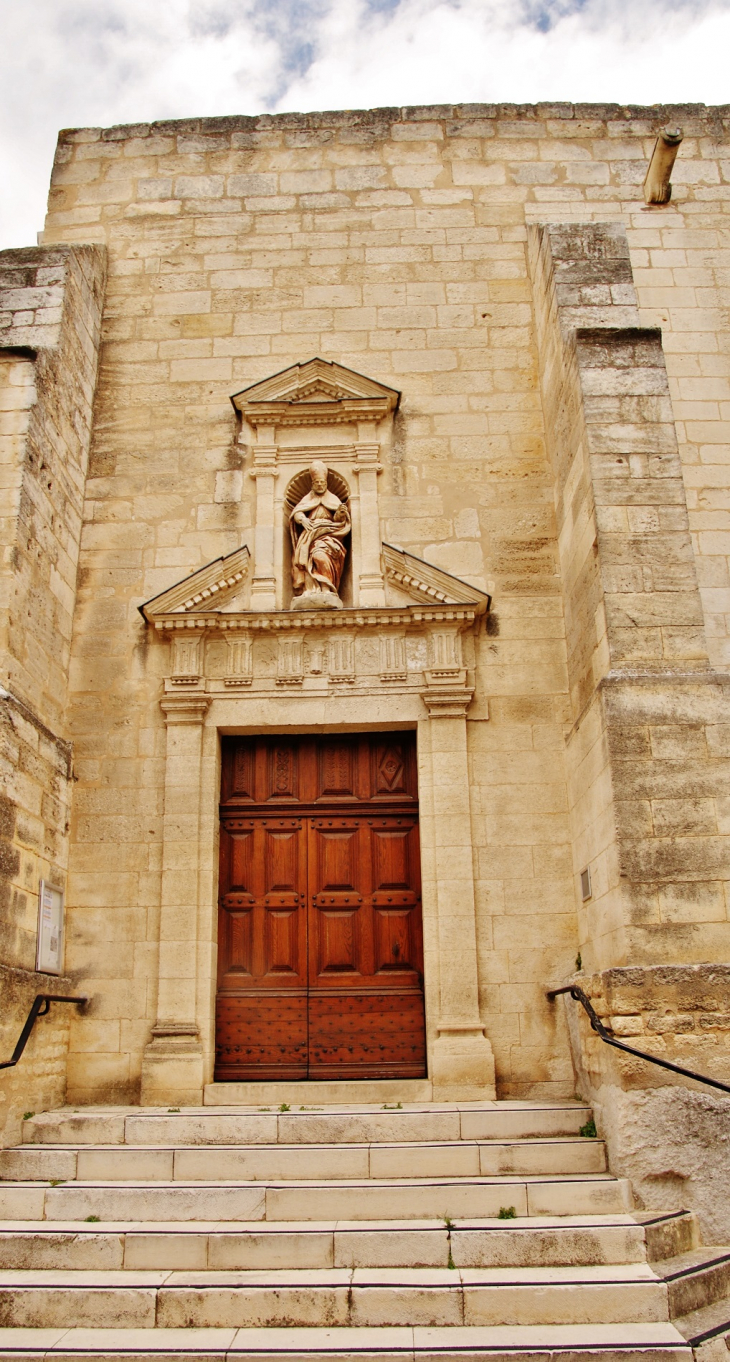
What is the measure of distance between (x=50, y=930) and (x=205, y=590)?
7.71ft

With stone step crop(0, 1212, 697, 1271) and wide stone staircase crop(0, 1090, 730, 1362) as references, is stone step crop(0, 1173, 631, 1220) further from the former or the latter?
stone step crop(0, 1212, 697, 1271)

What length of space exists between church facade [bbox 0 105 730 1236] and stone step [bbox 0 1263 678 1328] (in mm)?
873

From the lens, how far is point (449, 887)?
6.28 m

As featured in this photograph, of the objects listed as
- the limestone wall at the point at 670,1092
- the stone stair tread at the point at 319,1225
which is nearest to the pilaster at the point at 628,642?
the limestone wall at the point at 670,1092

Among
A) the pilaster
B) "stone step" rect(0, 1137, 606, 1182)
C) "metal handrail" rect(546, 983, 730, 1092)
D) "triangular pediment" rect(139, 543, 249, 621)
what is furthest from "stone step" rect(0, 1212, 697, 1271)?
"triangular pediment" rect(139, 543, 249, 621)

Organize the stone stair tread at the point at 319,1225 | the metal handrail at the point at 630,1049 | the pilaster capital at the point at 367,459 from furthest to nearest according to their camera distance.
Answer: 1. the pilaster capital at the point at 367,459
2. the metal handrail at the point at 630,1049
3. the stone stair tread at the point at 319,1225

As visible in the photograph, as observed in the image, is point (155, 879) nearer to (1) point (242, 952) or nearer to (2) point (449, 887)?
(1) point (242, 952)

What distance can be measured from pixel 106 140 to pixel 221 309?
1928mm

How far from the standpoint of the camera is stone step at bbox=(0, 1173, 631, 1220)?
4504 mm

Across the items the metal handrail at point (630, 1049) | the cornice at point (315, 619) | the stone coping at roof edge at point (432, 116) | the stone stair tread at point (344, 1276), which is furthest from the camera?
the stone coping at roof edge at point (432, 116)

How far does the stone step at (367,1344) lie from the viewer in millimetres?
3561

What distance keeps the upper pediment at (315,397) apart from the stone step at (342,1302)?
17.9ft

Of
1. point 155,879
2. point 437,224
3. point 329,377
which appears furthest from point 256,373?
point 155,879

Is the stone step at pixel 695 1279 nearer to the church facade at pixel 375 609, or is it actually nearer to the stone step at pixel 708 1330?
the stone step at pixel 708 1330
